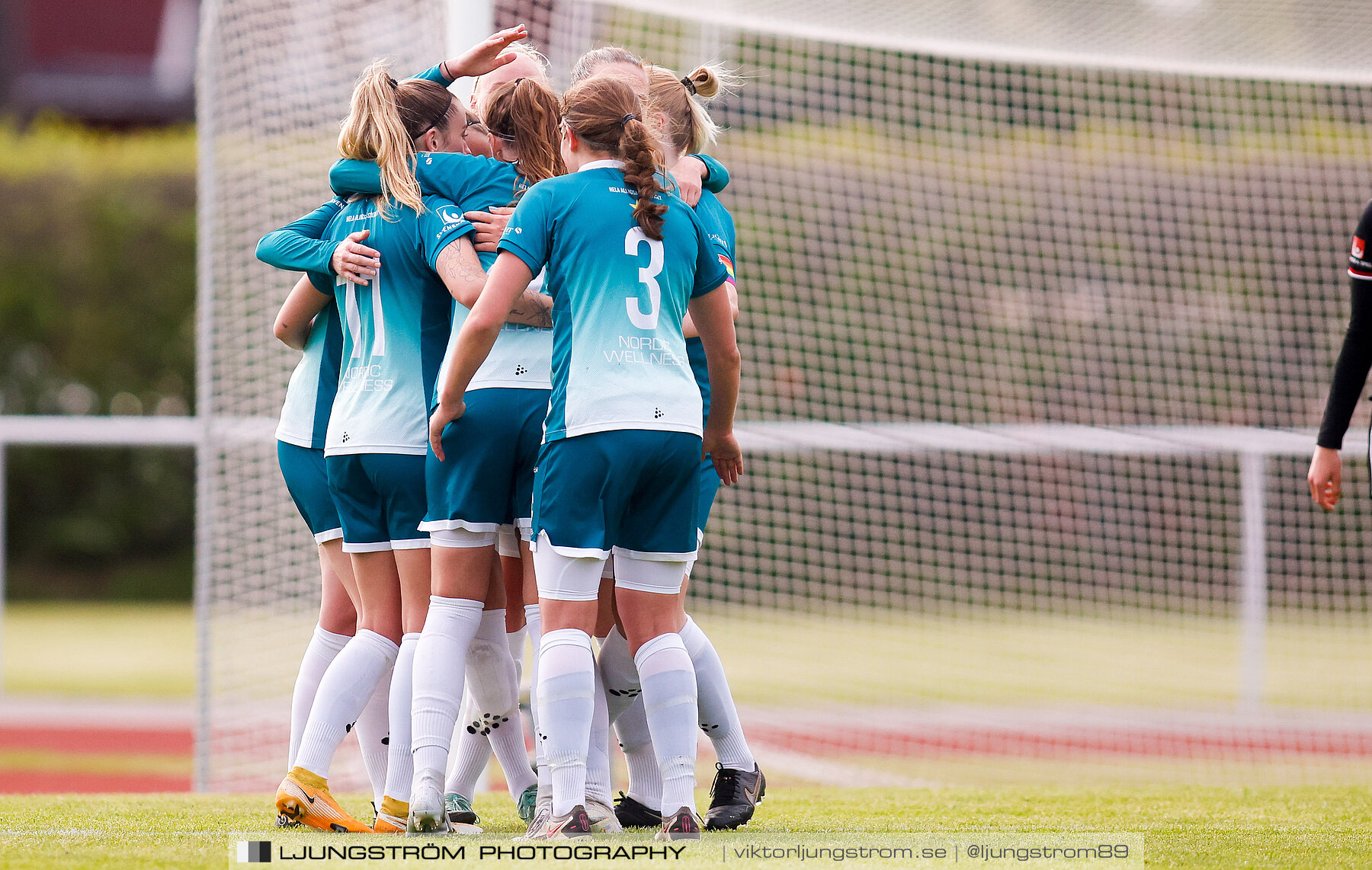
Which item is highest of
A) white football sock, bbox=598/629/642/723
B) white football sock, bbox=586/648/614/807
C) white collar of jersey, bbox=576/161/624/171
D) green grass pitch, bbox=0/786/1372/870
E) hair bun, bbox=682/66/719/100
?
hair bun, bbox=682/66/719/100

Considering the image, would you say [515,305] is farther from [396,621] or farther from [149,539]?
[149,539]

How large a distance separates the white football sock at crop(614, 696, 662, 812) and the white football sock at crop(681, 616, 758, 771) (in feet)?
0.55

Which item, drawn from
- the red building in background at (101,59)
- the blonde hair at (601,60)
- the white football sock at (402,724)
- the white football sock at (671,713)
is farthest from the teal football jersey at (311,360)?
the red building in background at (101,59)

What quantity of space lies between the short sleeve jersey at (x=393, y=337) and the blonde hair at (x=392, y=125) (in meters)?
0.06

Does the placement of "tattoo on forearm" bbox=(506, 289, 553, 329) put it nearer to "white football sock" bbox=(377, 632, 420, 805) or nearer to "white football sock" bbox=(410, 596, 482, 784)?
"white football sock" bbox=(410, 596, 482, 784)

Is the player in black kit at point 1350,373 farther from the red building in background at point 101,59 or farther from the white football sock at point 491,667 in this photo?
the red building in background at point 101,59

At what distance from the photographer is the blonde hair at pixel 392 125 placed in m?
3.58

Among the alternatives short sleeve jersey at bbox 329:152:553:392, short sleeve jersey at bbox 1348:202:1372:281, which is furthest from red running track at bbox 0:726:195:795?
short sleeve jersey at bbox 1348:202:1372:281

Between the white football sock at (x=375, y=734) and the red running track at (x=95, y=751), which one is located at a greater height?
the white football sock at (x=375, y=734)

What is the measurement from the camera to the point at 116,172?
1706cm

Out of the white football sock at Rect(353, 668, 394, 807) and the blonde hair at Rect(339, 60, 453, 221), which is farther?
the white football sock at Rect(353, 668, 394, 807)

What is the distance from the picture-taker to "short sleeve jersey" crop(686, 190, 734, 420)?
3777 mm

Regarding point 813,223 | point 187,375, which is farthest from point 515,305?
point 187,375

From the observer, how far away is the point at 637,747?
12.5 feet
